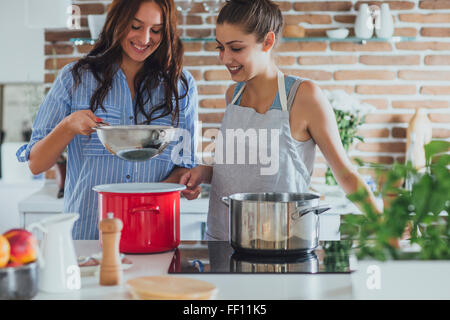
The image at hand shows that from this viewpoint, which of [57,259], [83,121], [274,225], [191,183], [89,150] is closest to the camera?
[57,259]

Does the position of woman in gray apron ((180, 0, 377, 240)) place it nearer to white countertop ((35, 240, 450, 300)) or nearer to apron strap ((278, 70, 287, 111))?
apron strap ((278, 70, 287, 111))

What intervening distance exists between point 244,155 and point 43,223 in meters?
0.82

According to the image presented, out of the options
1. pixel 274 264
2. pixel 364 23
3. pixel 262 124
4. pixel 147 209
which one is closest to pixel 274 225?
pixel 274 264

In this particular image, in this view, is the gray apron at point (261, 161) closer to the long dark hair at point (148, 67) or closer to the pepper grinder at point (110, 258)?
the long dark hair at point (148, 67)

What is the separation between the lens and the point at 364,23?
2.86 m

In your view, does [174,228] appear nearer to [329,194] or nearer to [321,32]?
[329,194]

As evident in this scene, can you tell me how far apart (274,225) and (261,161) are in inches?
19.2

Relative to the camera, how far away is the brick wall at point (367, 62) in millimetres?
2971

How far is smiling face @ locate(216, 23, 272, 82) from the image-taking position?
171 cm

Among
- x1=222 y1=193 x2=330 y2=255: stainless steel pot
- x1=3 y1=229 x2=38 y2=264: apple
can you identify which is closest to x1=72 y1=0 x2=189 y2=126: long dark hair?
x1=222 y1=193 x2=330 y2=255: stainless steel pot

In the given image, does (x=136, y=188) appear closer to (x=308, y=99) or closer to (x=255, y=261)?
(x=255, y=261)
